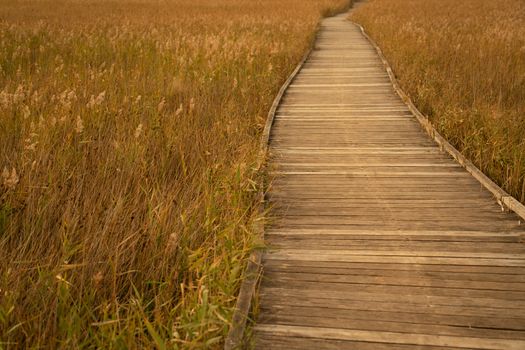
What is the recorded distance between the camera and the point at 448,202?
4168 mm

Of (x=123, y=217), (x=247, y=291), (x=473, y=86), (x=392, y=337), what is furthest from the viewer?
(x=473, y=86)

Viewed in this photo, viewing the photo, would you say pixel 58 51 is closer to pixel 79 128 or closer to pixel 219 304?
pixel 79 128

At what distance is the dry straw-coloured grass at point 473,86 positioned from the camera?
5.09 metres

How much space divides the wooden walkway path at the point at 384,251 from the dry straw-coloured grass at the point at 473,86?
14.2 inches

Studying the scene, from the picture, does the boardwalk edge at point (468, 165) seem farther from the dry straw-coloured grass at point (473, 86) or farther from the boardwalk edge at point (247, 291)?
the boardwalk edge at point (247, 291)

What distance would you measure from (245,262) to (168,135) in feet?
6.39

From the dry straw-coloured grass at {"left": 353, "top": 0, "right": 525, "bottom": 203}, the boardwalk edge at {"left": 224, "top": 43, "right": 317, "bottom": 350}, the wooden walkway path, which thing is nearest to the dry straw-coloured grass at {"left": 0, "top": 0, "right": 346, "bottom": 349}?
the boardwalk edge at {"left": 224, "top": 43, "right": 317, "bottom": 350}

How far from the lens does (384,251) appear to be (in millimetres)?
3346

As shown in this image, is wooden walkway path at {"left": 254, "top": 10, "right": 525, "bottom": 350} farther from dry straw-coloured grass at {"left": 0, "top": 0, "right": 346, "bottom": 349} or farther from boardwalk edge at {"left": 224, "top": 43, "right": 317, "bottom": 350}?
dry straw-coloured grass at {"left": 0, "top": 0, "right": 346, "bottom": 349}

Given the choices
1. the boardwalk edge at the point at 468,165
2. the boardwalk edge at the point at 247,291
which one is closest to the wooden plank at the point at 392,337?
the boardwalk edge at the point at 247,291

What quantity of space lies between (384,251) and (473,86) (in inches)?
197

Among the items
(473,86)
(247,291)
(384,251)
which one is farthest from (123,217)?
(473,86)

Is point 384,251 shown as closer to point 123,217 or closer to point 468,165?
point 123,217

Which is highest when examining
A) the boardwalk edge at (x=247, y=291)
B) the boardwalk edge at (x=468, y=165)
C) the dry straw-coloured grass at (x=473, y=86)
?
the dry straw-coloured grass at (x=473, y=86)
